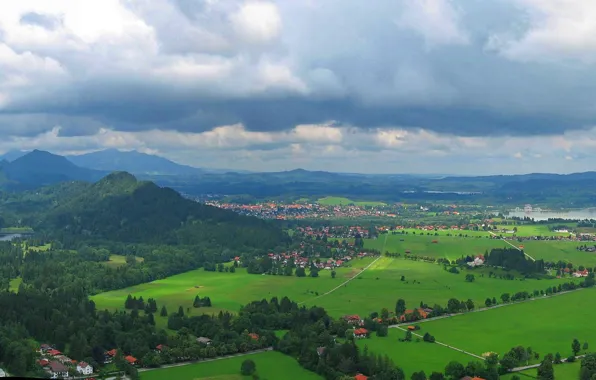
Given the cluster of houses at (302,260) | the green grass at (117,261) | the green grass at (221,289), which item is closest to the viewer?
the green grass at (221,289)

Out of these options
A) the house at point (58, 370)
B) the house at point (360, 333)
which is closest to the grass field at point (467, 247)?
the house at point (360, 333)

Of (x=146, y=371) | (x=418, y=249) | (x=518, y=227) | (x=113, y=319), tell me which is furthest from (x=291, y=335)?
(x=518, y=227)

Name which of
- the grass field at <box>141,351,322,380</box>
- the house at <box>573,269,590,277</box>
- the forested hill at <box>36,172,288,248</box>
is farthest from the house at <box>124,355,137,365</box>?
the forested hill at <box>36,172,288,248</box>

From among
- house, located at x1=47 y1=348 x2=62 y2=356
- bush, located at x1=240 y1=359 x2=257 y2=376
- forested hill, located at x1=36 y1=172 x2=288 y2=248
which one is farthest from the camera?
forested hill, located at x1=36 y1=172 x2=288 y2=248

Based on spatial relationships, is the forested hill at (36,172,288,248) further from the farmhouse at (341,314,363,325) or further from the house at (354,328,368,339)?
the house at (354,328,368,339)

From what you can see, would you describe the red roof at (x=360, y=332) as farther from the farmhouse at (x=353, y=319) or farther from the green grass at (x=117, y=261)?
the green grass at (x=117, y=261)
